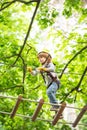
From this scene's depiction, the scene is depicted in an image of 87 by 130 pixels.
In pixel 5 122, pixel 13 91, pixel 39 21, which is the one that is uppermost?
pixel 39 21

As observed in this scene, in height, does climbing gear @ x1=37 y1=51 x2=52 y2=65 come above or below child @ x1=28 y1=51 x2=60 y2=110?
above

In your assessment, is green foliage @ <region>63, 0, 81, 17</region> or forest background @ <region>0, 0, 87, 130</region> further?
forest background @ <region>0, 0, 87, 130</region>

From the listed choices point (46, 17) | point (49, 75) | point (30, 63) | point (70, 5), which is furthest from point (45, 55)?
point (30, 63)

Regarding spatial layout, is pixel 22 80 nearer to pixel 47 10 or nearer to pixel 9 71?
pixel 9 71

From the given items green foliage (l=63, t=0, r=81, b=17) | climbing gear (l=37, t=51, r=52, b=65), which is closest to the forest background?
green foliage (l=63, t=0, r=81, b=17)

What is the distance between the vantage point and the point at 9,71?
32.7ft

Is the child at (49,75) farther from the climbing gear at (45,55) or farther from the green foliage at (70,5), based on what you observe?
the green foliage at (70,5)

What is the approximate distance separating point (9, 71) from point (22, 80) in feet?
1.63

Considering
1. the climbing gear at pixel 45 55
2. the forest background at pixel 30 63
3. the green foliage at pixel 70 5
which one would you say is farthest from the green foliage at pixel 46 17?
the climbing gear at pixel 45 55

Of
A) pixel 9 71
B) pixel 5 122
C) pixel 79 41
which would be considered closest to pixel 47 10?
pixel 79 41

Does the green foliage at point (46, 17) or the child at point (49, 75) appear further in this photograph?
the green foliage at point (46, 17)

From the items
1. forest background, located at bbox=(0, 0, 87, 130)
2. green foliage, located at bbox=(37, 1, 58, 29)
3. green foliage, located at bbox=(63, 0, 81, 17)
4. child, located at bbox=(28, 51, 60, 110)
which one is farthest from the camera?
forest background, located at bbox=(0, 0, 87, 130)

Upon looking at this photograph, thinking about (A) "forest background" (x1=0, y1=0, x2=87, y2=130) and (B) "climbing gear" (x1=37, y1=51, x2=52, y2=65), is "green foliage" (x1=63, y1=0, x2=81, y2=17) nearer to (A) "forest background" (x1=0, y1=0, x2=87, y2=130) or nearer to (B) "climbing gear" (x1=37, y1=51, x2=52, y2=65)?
(A) "forest background" (x1=0, y1=0, x2=87, y2=130)

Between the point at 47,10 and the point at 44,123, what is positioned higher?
the point at 47,10
